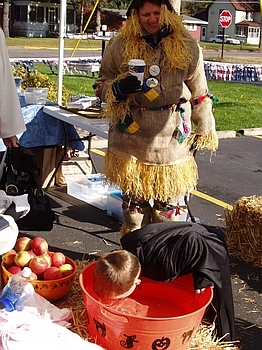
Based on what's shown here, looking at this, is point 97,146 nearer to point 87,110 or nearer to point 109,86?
point 87,110

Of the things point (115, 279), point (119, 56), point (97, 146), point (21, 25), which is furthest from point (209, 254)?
point (21, 25)

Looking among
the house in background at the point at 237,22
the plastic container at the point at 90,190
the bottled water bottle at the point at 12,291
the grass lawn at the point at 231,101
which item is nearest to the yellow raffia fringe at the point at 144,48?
the bottled water bottle at the point at 12,291

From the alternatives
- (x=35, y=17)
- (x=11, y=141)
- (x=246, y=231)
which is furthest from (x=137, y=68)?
(x=35, y=17)

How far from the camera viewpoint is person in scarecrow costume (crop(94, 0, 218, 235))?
3637 millimetres

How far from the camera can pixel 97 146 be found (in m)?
8.45

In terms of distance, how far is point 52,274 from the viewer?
348 centimetres

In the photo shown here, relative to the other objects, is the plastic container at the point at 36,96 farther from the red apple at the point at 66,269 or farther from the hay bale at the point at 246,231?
the red apple at the point at 66,269

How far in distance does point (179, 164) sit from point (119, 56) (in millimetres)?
856

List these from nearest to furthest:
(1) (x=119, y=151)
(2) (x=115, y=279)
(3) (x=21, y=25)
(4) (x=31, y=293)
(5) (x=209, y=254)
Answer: (2) (x=115, y=279)
(5) (x=209, y=254)
(4) (x=31, y=293)
(1) (x=119, y=151)
(3) (x=21, y=25)

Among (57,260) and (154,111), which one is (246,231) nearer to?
(154,111)

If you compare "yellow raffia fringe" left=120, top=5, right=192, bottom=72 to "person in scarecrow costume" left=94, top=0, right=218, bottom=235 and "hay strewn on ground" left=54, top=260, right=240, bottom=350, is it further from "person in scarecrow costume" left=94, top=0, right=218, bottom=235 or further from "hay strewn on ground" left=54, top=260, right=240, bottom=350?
"hay strewn on ground" left=54, top=260, right=240, bottom=350

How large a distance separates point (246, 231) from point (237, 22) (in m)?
76.9

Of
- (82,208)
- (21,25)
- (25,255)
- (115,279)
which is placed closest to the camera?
(115,279)

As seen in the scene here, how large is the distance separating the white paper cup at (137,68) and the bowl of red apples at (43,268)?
126cm
